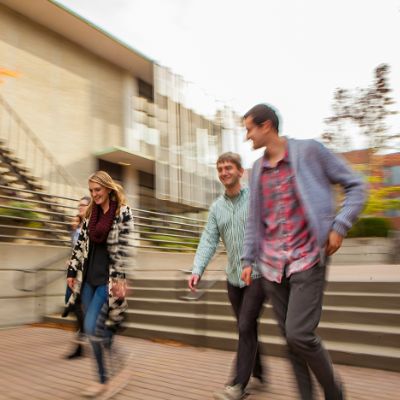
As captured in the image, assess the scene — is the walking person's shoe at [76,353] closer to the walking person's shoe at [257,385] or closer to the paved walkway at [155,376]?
the paved walkway at [155,376]

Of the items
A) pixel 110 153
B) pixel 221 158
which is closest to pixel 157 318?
pixel 221 158

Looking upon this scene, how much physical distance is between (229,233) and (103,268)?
3.50 feet

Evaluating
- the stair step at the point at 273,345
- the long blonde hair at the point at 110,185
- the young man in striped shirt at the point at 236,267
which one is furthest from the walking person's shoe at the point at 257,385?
the long blonde hair at the point at 110,185

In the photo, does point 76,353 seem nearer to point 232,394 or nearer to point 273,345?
point 273,345

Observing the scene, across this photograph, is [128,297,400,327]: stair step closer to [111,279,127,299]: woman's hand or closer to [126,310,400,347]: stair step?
[126,310,400,347]: stair step

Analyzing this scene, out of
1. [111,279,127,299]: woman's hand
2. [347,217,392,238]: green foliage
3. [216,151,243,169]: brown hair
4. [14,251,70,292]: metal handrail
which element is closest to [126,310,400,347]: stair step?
[111,279,127,299]: woman's hand

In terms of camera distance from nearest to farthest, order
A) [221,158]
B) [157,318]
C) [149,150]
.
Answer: [221,158], [157,318], [149,150]

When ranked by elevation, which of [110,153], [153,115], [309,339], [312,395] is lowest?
[312,395]

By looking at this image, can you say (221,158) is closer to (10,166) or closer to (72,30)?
(10,166)

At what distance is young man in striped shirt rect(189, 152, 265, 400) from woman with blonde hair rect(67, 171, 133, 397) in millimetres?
613

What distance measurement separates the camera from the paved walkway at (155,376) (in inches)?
149

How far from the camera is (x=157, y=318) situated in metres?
6.94

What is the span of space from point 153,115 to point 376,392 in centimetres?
1618

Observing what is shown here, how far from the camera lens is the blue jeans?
348 centimetres
